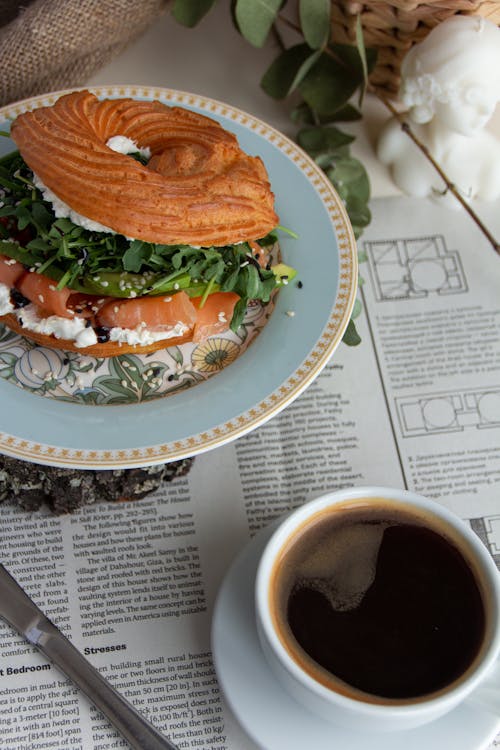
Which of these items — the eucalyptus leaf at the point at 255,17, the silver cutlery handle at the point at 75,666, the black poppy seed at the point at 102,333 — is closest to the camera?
the silver cutlery handle at the point at 75,666

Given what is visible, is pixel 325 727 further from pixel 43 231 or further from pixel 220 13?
pixel 220 13

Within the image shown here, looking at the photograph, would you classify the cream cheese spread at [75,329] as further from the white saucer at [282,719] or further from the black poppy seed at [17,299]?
the white saucer at [282,719]

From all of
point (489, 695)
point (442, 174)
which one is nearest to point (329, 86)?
point (442, 174)

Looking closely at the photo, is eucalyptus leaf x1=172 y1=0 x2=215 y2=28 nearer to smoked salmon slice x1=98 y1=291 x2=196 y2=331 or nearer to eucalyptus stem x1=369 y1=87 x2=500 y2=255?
eucalyptus stem x1=369 y1=87 x2=500 y2=255

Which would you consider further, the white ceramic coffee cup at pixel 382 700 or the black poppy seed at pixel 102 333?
the black poppy seed at pixel 102 333

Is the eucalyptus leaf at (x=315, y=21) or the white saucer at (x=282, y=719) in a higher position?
the eucalyptus leaf at (x=315, y=21)

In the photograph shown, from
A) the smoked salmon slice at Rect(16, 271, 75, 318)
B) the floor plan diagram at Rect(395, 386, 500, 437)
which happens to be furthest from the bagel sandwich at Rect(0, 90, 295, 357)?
the floor plan diagram at Rect(395, 386, 500, 437)

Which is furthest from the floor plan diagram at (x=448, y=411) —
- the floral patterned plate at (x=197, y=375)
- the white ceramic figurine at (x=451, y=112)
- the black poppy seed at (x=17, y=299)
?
the black poppy seed at (x=17, y=299)
